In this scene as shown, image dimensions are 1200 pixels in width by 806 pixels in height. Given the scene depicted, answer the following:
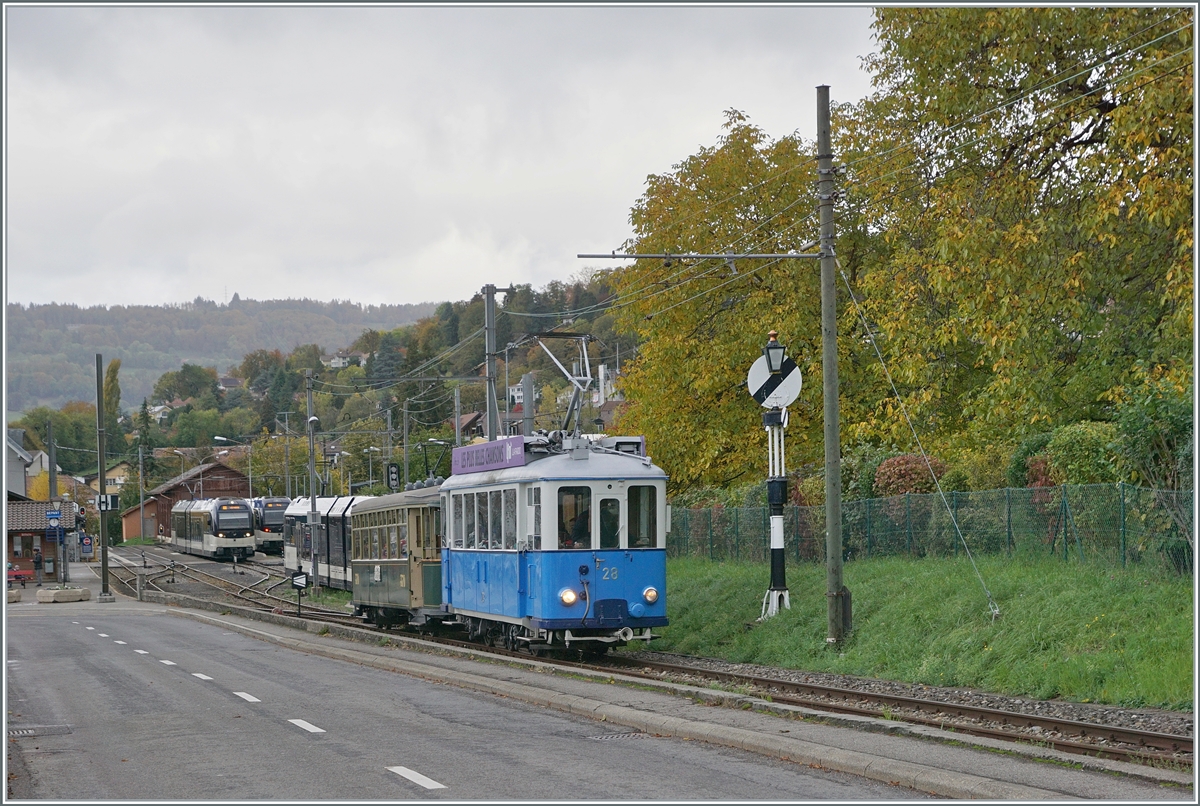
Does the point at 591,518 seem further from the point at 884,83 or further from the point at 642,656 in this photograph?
the point at 884,83

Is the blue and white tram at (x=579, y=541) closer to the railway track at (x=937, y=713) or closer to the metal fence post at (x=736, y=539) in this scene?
the railway track at (x=937, y=713)

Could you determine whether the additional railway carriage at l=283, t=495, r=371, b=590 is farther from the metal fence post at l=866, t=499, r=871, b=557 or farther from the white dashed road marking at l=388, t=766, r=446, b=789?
the white dashed road marking at l=388, t=766, r=446, b=789

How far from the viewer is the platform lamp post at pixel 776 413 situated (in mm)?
22797

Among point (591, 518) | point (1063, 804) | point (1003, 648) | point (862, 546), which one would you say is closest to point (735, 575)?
point (862, 546)

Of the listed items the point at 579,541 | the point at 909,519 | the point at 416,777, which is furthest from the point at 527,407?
the point at 416,777

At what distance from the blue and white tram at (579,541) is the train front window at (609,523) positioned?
0.02m

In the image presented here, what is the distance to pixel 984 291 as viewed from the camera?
22.8 metres

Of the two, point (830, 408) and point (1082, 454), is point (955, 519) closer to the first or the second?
point (1082, 454)

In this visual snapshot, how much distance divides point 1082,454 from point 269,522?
62.0 meters

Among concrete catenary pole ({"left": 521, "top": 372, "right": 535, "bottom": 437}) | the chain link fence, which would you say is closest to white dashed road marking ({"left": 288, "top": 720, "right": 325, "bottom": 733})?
the chain link fence

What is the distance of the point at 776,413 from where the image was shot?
22.9m

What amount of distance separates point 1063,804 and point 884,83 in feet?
90.1

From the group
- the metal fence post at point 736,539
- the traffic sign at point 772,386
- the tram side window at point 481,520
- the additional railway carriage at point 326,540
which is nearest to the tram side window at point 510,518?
the tram side window at point 481,520

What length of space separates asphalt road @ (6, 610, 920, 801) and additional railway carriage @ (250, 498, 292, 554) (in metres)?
54.6
